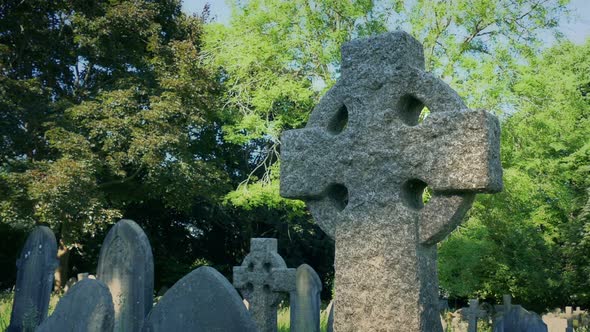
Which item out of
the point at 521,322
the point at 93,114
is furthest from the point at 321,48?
the point at 521,322

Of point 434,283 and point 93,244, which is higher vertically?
point 93,244

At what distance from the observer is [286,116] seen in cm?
1798

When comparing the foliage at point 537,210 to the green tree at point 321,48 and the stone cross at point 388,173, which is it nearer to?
the green tree at point 321,48

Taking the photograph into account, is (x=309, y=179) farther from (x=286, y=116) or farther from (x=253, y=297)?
(x=286, y=116)

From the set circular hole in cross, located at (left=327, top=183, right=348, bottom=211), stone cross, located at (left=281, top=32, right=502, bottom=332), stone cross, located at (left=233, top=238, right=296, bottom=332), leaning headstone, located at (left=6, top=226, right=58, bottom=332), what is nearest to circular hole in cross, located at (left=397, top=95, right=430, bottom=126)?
stone cross, located at (left=281, top=32, right=502, bottom=332)

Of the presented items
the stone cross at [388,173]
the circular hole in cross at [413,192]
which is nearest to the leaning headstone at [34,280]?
the stone cross at [388,173]

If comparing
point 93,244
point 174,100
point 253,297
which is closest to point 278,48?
point 174,100

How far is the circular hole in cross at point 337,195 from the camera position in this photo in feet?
14.8

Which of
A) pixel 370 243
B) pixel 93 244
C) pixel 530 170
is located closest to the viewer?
pixel 370 243

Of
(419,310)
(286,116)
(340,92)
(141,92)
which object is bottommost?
(419,310)

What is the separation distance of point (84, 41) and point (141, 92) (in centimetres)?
236

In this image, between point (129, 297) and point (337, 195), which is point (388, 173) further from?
point (129, 297)

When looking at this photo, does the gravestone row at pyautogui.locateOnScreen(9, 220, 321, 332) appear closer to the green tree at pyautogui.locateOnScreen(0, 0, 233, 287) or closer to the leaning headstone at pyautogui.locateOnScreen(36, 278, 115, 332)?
the leaning headstone at pyautogui.locateOnScreen(36, 278, 115, 332)

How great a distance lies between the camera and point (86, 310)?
3.62 m
